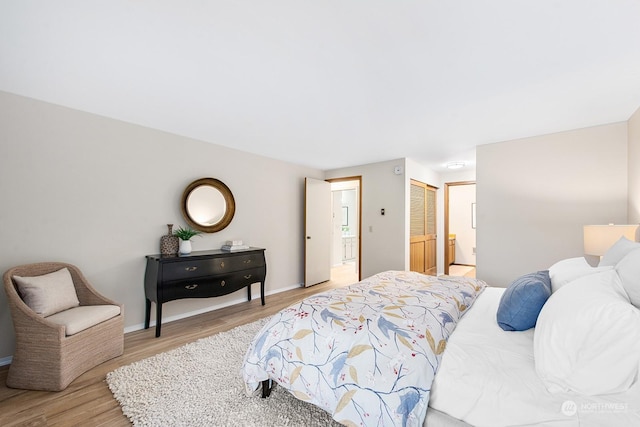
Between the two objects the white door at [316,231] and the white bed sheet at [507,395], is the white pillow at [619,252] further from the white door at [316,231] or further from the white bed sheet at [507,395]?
the white door at [316,231]

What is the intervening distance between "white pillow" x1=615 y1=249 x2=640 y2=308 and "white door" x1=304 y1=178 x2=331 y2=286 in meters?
4.11

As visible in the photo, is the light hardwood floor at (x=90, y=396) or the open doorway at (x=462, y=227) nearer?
the light hardwood floor at (x=90, y=396)

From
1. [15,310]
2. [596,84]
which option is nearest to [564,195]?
[596,84]

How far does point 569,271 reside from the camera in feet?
6.04

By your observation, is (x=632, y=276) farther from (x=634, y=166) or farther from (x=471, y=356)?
(x=634, y=166)

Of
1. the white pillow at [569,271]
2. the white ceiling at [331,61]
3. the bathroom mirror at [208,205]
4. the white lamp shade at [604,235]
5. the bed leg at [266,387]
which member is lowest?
the bed leg at [266,387]

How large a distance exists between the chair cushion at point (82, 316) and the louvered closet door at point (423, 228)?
4.25 meters

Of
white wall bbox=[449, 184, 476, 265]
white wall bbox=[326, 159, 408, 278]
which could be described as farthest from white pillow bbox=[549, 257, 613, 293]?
white wall bbox=[449, 184, 476, 265]

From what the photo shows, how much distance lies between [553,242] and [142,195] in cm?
512

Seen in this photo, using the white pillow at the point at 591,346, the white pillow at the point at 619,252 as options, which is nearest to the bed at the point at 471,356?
the white pillow at the point at 591,346

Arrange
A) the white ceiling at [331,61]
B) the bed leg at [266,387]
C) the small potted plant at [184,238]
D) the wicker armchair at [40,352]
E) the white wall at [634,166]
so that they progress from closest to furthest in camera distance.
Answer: the white ceiling at [331,61]
the bed leg at [266,387]
the wicker armchair at [40,352]
the white wall at [634,166]
the small potted plant at [184,238]

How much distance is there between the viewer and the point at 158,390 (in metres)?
1.97

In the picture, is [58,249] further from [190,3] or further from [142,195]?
[190,3]

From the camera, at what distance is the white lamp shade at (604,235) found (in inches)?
91.7
